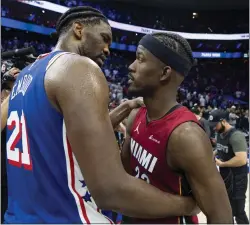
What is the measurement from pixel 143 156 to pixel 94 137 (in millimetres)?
668

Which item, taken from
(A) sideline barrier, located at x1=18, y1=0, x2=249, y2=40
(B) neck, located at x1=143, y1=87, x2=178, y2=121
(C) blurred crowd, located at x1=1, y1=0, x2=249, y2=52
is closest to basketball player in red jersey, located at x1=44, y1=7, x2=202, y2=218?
(B) neck, located at x1=143, y1=87, x2=178, y2=121

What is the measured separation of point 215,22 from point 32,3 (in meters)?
14.2

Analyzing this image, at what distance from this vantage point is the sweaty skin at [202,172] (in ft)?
4.80

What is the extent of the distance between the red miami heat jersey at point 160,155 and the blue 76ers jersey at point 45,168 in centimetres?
41

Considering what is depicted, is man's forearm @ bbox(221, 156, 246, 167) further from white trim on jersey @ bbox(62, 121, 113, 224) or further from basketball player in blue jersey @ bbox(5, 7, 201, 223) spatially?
white trim on jersey @ bbox(62, 121, 113, 224)

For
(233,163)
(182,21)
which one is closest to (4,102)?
(233,163)

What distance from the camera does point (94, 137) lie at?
105 cm

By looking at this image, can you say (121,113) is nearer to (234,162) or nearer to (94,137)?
(94,137)

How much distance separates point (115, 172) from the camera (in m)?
1.07

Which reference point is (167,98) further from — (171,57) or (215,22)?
(215,22)

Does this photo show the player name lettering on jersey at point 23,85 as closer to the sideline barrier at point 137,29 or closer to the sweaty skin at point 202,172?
the sweaty skin at point 202,172

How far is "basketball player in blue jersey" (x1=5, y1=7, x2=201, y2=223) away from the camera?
3.49 ft

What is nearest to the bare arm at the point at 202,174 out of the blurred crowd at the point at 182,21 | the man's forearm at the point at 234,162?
the man's forearm at the point at 234,162

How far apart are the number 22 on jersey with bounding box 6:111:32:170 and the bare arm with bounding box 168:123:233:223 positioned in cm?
63
